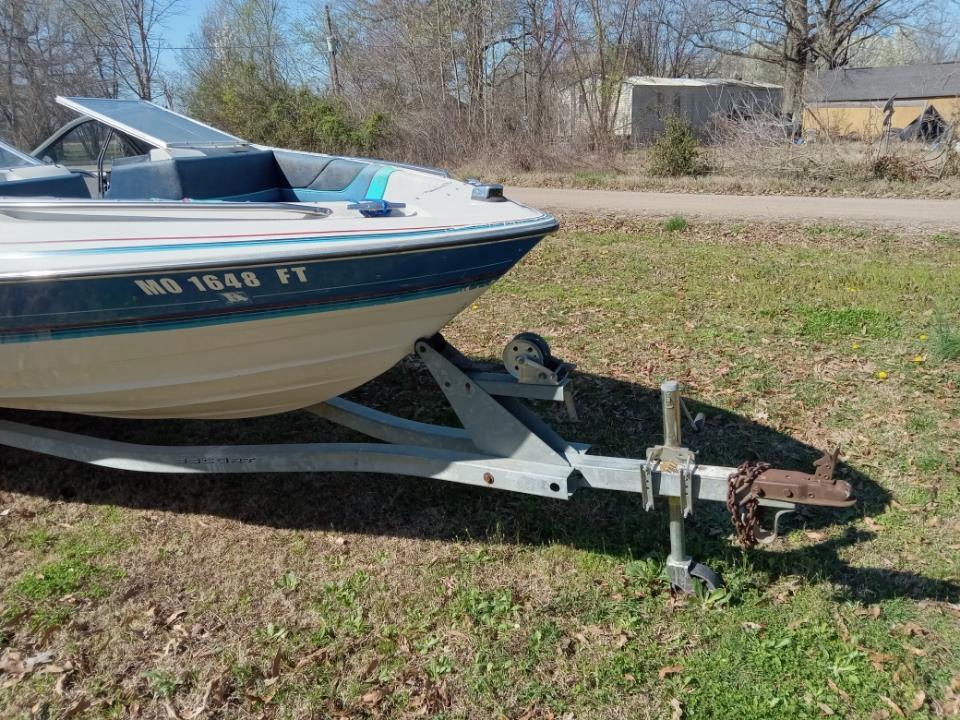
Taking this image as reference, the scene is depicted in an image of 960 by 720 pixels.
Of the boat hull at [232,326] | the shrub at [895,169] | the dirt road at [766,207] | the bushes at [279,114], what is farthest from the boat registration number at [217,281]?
the bushes at [279,114]

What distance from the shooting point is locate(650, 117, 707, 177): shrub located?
53.8 ft

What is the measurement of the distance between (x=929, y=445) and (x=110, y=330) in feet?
12.7

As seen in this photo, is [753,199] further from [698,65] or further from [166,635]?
[698,65]

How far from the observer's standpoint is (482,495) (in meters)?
3.83

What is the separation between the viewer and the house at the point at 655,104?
19.2 metres

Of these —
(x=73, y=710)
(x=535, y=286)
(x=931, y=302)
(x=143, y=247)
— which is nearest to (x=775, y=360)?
→ (x=931, y=302)

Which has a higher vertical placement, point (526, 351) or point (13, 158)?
point (13, 158)

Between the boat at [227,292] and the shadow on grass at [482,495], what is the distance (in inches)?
20.1

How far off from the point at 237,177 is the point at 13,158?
114cm

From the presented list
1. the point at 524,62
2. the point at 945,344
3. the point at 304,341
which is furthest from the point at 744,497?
the point at 524,62

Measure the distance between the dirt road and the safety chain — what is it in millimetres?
8487

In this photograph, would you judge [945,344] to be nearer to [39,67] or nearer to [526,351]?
[526,351]

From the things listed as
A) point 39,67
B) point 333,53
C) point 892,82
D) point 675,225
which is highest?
point 333,53

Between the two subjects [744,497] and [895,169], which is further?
[895,169]
